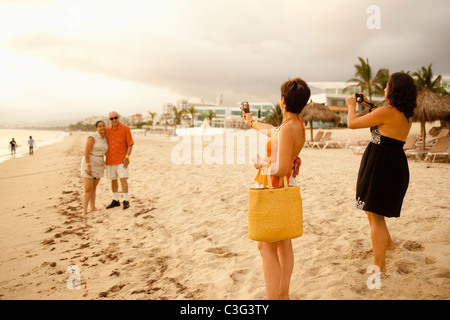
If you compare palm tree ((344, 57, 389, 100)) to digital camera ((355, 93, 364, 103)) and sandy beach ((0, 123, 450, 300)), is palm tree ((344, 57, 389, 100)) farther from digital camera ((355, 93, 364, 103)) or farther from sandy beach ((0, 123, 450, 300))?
digital camera ((355, 93, 364, 103))

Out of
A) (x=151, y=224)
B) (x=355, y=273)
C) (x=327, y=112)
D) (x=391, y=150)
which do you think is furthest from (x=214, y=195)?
(x=327, y=112)

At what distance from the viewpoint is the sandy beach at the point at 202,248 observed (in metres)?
2.40

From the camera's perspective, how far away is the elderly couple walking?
4.75 meters

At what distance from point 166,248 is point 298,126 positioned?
2365mm

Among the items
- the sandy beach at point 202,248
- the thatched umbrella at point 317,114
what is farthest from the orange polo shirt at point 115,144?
the thatched umbrella at point 317,114

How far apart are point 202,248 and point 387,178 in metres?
2.14

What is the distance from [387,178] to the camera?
223 centimetres

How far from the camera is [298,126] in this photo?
1844 mm

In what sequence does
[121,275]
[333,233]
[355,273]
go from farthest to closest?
[333,233] → [121,275] → [355,273]

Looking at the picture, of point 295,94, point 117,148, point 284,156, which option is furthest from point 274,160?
point 117,148

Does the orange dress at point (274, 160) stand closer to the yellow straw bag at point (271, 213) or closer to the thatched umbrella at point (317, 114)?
the yellow straw bag at point (271, 213)

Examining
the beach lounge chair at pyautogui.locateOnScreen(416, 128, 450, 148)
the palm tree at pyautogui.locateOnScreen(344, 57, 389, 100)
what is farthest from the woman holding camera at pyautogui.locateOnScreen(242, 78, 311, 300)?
the palm tree at pyautogui.locateOnScreen(344, 57, 389, 100)

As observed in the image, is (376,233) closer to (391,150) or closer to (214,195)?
(391,150)

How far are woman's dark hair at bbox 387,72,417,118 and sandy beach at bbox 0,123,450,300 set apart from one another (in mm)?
1442
